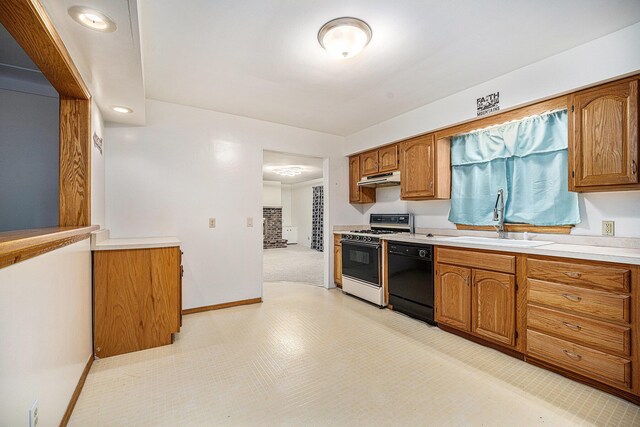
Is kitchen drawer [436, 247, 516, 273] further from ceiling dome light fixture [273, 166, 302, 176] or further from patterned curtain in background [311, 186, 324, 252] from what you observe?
patterned curtain in background [311, 186, 324, 252]

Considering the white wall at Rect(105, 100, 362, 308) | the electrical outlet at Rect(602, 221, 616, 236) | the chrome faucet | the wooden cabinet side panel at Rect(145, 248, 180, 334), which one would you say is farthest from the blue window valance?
the wooden cabinet side panel at Rect(145, 248, 180, 334)

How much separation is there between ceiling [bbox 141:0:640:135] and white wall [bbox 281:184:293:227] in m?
7.64

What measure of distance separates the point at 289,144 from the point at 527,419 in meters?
3.61

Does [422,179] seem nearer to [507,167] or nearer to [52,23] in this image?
[507,167]

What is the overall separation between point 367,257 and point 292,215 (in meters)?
7.46

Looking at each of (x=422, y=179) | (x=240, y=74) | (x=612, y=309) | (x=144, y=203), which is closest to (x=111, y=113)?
(x=144, y=203)

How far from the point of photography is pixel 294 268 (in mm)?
5883

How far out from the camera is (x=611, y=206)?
220cm

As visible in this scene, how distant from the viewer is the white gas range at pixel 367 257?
3.50 metres

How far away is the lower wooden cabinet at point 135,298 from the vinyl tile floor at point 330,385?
0.13 m

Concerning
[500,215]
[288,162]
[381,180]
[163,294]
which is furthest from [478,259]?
[288,162]

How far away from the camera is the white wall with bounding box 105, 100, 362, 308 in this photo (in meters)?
2.99

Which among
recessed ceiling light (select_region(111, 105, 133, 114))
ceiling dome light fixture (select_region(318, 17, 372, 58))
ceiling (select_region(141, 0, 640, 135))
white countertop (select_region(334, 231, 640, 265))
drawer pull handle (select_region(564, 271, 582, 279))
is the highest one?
ceiling (select_region(141, 0, 640, 135))

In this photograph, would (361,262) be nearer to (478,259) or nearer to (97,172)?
(478,259)
